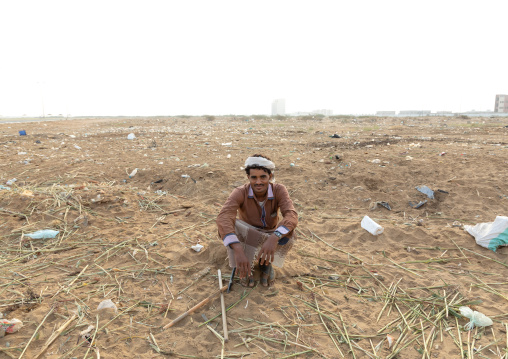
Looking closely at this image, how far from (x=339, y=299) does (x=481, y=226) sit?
2.12 meters

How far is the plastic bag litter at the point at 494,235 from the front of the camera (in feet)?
10.1

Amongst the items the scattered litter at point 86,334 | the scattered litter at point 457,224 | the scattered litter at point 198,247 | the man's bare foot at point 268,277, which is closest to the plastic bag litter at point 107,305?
the scattered litter at point 86,334

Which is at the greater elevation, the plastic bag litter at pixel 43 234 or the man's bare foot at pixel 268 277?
the plastic bag litter at pixel 43 234

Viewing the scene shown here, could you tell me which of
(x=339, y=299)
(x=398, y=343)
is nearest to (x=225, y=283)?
(x=339, y=299)

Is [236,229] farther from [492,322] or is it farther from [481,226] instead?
[481,226]

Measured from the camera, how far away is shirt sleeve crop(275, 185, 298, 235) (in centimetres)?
228

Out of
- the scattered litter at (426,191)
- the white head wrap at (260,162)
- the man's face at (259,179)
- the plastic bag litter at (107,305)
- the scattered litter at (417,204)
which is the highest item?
the white head wrap at (260,162)

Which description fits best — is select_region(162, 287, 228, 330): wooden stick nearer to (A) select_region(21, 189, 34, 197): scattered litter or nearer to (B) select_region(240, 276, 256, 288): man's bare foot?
(B) select_region(240, 276, 256, 288): man's bare foot

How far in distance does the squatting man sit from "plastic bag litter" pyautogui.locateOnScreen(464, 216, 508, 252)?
2297 millimetres

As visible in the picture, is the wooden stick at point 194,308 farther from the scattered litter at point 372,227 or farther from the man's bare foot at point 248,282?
the scattered litter at point 372,227

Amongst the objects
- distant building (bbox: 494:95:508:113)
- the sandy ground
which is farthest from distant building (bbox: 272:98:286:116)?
the sandy ground

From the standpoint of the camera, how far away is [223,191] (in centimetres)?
516

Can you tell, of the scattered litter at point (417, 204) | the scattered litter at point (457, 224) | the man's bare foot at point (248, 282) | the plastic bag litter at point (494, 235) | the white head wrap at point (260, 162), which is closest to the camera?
the white head wrap at point (260, 162)

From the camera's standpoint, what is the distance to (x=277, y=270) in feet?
9.09
